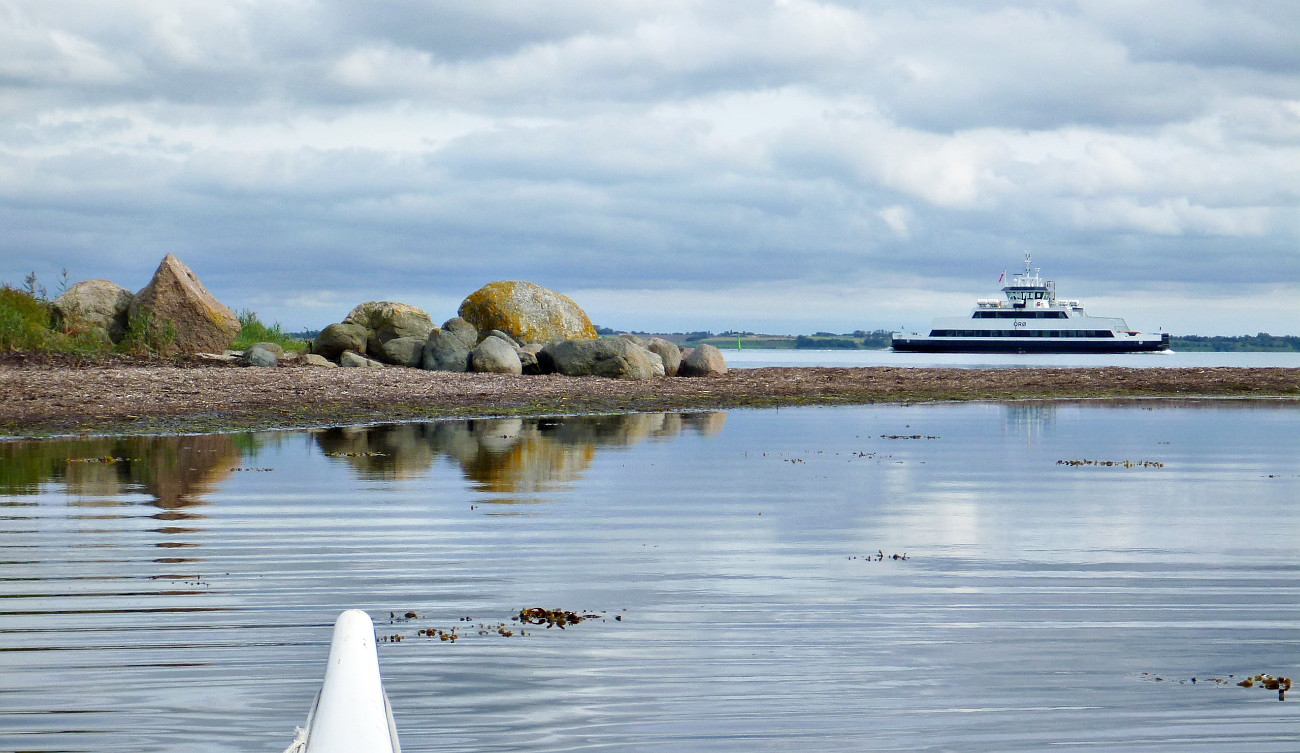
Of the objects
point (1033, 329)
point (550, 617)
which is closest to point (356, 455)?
point (550, 617)

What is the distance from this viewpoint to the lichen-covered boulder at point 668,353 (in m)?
40.3

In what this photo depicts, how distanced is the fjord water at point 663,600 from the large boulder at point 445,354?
1890 cm

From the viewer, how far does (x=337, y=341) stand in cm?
3803

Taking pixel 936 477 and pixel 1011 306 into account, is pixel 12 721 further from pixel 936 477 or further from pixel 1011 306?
pixel 1011 306

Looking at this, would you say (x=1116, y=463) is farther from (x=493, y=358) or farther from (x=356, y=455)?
(x=493, y=358)

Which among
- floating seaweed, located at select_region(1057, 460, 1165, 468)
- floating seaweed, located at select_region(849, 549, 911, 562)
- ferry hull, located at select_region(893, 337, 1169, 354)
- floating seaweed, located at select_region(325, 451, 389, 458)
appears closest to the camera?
floating seaweed, located at select_region(849, 549, 911, 562)

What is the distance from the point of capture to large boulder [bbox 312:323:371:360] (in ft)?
125

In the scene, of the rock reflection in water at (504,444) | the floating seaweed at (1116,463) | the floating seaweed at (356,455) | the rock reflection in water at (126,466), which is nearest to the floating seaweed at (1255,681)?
the rock reflection in water at (504,444)

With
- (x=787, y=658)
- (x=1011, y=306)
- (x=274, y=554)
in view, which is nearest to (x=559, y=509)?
(x=274, y=554)

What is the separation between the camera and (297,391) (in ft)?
87.4

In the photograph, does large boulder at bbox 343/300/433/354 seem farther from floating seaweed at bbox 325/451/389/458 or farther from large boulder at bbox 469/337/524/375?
floating seaweed at bbox 325/451/389/458

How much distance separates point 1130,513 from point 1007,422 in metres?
13.4

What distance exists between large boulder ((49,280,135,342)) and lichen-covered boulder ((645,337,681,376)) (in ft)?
49.0

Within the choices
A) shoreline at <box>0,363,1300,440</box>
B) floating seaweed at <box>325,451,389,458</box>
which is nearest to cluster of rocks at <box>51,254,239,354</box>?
shoreline at <box>0,363,1300,440</box>
